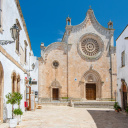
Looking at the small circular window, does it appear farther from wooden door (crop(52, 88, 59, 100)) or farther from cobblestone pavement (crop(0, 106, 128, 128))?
cobblestone pavement (crop(0, 106, 128, 128))

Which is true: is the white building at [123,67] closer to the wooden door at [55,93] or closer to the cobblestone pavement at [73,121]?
the cobblestone pavement at [73,121]

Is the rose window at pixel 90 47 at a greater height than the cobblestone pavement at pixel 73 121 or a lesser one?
greater

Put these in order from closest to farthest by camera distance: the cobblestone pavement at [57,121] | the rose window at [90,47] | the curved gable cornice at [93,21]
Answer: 1. the cobblestone pavement at [57,121]
2. the rose window at [90,47]
3. the curved gable cornice at [93,21]

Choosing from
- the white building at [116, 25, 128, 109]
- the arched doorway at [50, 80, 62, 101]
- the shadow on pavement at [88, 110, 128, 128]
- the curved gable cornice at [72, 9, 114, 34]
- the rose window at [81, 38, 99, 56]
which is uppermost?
the curved gable cornice at [72, 9, 114, 34]

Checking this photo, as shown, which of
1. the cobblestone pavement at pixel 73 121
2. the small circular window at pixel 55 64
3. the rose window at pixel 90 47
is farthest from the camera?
the rose window at pixel 90 47

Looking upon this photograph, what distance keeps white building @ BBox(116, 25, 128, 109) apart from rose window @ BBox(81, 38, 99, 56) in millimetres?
11458

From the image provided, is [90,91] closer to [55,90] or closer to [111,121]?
[55,90]

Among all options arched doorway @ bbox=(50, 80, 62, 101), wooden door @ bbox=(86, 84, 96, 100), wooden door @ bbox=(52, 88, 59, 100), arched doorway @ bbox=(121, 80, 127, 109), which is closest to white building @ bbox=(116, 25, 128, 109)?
arched doorway @ bbox=(121, 80, 127, 109)

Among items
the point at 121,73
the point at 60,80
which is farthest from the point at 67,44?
the point at 121,73

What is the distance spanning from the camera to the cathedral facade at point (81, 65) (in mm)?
26766

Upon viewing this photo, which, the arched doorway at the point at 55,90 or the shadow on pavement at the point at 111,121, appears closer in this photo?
the shadow on pavement at the point at 111,121

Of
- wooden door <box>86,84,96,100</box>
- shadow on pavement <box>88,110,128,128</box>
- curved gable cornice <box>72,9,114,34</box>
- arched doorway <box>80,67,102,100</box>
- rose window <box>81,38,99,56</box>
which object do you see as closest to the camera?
shadow on pavement <box>88,110,128,128</box>

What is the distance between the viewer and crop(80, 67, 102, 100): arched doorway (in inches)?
1078

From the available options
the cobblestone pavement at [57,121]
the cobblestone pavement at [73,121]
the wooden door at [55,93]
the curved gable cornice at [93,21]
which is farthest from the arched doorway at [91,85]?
the cobblestone pavement at [57,121]
